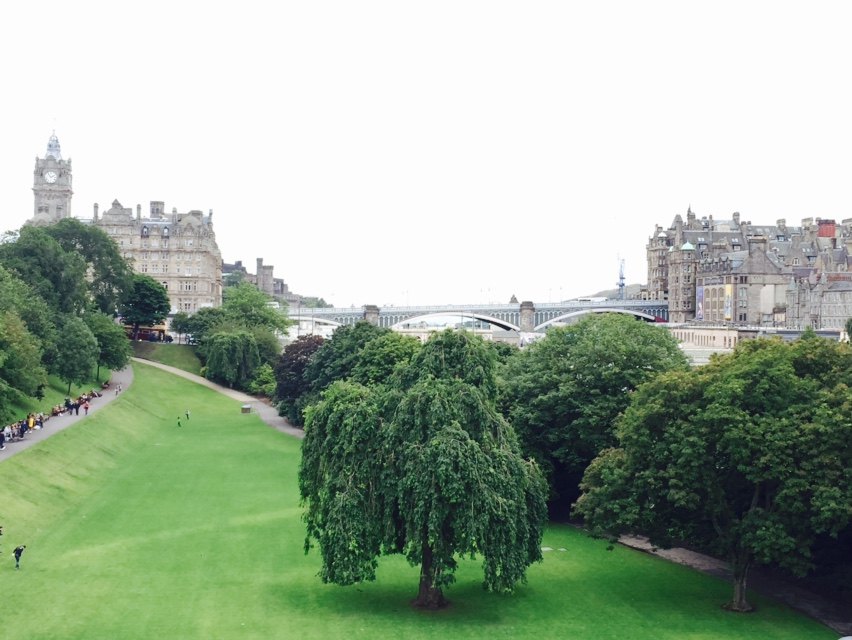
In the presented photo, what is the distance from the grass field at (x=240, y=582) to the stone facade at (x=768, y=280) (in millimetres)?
108041

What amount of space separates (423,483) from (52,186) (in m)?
157

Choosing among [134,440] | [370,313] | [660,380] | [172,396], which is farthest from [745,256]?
[660,380]

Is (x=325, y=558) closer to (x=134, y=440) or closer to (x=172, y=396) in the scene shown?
(x=134, y=440)

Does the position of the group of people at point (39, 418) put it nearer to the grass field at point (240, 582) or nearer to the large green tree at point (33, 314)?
the grass field at point (240, 582)

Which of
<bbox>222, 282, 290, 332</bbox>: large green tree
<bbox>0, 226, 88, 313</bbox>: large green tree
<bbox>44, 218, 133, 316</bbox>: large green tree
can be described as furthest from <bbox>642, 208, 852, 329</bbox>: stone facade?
<bbox>0, 226, 88, 313</bbox>: large green tree

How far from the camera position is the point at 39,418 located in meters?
73.2

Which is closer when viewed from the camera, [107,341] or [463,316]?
[107,341]

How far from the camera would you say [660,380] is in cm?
4484

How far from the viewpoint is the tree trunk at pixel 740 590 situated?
1647 inches

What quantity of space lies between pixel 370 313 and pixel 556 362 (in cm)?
10707

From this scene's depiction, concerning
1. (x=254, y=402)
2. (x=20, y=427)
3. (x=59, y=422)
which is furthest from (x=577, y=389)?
(x=254, y=402)

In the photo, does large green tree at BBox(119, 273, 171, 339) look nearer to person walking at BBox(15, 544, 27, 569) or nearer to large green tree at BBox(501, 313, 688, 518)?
large green tree at BBox(501, 313, 688, 518)

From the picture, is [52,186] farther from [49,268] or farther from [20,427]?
[20,427]

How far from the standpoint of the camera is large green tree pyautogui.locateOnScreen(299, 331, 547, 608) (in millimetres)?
38906
